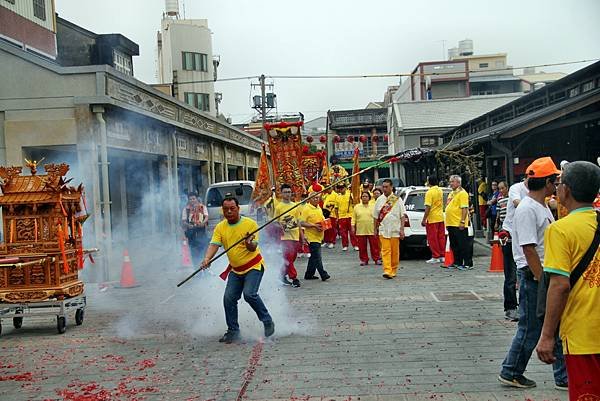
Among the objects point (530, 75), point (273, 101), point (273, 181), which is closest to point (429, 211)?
point (273, 181)

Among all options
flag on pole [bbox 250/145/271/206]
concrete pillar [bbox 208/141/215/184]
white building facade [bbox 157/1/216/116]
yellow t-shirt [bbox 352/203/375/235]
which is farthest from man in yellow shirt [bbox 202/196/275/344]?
white building facade [bbox 157/1/216/116]

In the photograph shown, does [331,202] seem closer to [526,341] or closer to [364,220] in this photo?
[364,220]

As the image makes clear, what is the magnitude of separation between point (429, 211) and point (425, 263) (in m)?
1.29

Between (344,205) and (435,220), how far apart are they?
15.1 feet

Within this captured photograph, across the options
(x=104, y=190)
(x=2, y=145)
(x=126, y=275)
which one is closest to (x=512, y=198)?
(x=126, y=275)

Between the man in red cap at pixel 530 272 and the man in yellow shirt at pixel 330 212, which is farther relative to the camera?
the man in yellow shirt at pixel 330 212

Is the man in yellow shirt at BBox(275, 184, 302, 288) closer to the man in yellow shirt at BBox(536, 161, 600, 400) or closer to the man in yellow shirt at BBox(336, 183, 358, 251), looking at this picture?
the man in yellow shirt at BBox(336, 183, 358, 251)

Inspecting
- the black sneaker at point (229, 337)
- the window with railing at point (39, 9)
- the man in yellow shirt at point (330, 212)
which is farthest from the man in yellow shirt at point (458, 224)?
the window with railing at point (39, 9)

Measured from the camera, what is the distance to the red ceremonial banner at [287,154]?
1542cm

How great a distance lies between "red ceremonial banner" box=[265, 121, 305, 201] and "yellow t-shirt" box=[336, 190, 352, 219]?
1.82 metres

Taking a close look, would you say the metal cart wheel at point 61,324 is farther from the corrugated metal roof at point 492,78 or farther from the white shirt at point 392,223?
the corrugated metal roof at point 492,78

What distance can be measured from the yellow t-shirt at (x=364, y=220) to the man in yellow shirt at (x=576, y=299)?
10393 millimetres

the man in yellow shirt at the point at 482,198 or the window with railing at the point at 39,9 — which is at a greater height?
the window with railing at the point at 39,9

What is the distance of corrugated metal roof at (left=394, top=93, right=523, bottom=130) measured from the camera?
134 ft
